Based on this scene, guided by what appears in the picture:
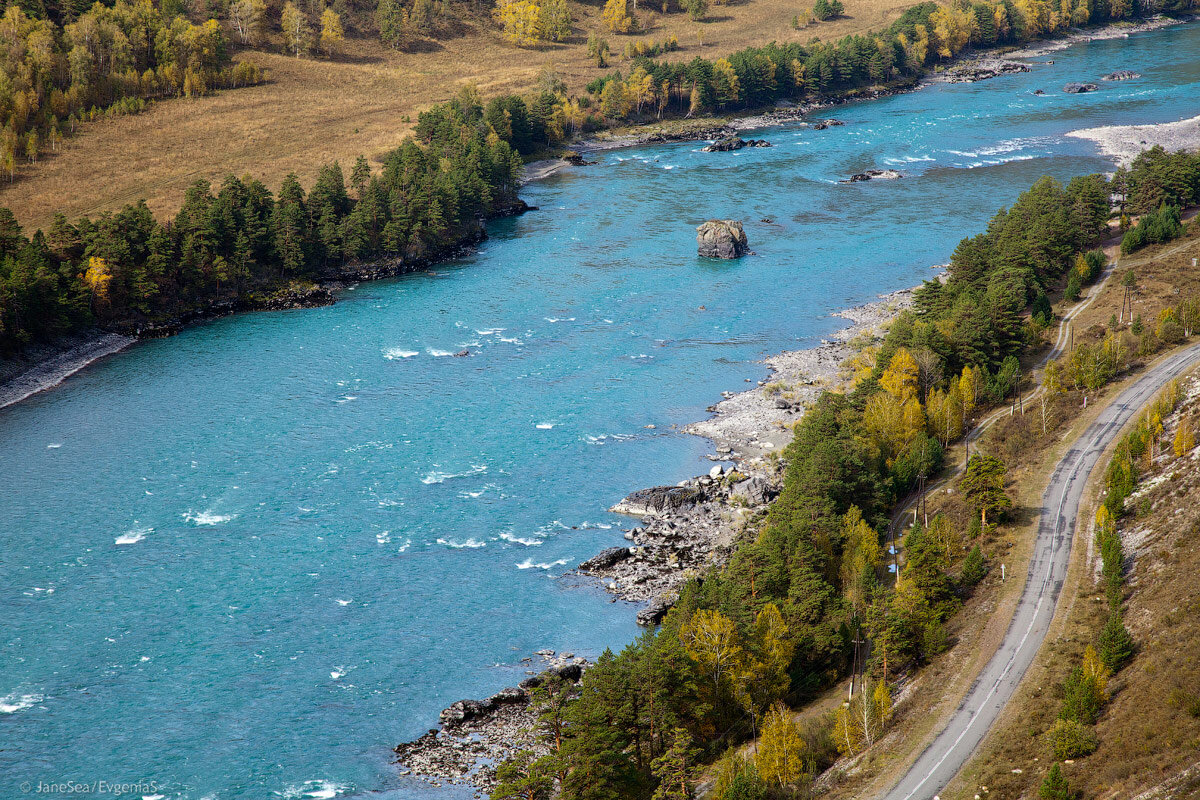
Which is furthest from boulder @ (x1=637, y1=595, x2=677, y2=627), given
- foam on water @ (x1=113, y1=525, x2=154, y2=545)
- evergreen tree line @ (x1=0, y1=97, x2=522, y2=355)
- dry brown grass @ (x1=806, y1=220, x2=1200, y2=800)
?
A: evergreen tree line @ (x1=0, y1=97, x2=522, y2=355)

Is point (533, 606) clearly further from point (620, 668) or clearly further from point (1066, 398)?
point (1066, 398)

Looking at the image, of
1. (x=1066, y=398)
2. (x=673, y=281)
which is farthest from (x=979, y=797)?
(x=673, y=281)

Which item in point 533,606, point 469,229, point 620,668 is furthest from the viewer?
point 469,229

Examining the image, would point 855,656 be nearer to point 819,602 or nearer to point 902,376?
point 819,602

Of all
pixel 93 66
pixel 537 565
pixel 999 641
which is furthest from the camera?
pixel 93 66

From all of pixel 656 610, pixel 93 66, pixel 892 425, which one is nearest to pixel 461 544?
pixel 656 610

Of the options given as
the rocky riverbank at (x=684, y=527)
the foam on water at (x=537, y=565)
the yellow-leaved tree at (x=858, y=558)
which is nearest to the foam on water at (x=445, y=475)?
the rocky riverbank at (x=684, y=527)

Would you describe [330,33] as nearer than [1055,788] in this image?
No
